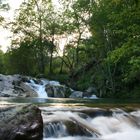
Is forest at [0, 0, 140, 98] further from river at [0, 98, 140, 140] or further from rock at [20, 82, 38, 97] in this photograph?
river at [0, 98, 140, 140]

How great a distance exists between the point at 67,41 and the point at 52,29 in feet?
9.87

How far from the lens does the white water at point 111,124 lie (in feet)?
38.9

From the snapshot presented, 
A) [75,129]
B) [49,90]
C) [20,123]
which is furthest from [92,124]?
[49,90]

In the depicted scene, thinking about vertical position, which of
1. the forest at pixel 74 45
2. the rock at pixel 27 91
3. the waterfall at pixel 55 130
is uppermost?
the forest at pixel 74 45

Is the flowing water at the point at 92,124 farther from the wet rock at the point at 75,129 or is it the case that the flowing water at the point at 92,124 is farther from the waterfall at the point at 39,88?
the waterfall at the point at 39,88

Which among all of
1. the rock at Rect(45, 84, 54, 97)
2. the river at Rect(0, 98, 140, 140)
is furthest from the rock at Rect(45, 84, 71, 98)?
the river at Rect(0, 98, 140, 140)

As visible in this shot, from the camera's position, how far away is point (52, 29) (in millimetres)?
47406

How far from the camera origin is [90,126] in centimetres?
1241

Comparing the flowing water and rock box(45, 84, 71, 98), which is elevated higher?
rock box(45, 84, 71, 98)

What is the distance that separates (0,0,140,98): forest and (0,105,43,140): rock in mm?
20787

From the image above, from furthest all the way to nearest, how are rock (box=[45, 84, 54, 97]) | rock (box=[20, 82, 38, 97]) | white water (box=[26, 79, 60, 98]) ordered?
rock (box=[45, 84, 54, 97]) → white water (box=[26, 79, 60, 98]) → rock (box=[20, 82, 38, 97])

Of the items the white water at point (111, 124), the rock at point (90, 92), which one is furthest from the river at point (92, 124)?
the rock at point (90, 92)

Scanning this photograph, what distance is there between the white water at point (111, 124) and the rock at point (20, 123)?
2.96 feet

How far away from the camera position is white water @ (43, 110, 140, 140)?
1184cm
